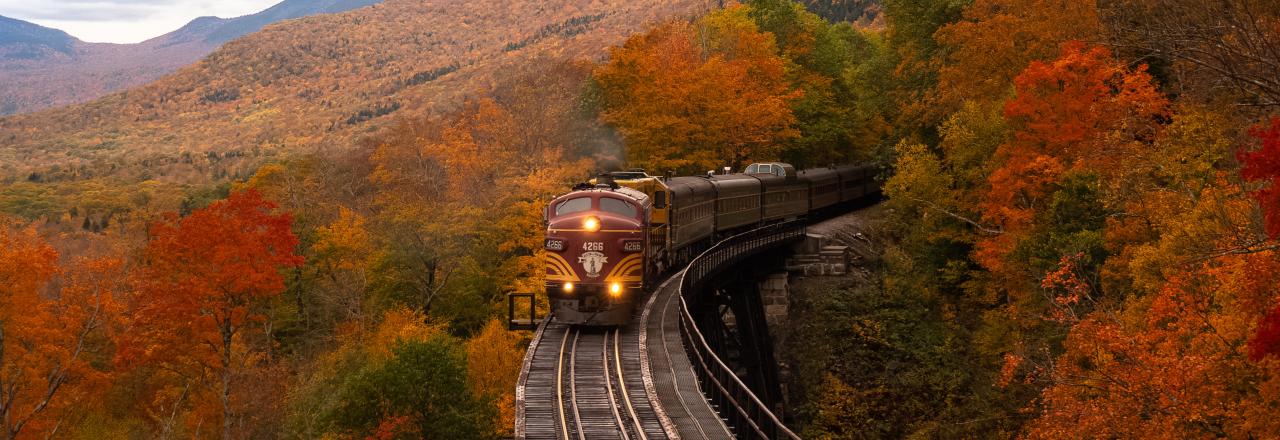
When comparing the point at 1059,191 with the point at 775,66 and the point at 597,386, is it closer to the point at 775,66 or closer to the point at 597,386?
the point at 597,386

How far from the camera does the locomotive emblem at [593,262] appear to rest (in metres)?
24.4

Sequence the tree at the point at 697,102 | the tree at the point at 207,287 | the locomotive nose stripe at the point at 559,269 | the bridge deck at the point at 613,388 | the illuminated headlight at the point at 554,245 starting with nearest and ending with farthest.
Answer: the bridge deck at the point at 613,388, the locomotive nose stripe at the point at 559,269, the illuminated headlight at the point at 554,245, the tree at the point at 207,287, the tree at the point at 697,102

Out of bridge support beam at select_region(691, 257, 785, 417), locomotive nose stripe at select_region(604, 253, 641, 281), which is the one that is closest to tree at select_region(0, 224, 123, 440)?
locomotive nose stripe at select_region(604, 253, 641, 281)

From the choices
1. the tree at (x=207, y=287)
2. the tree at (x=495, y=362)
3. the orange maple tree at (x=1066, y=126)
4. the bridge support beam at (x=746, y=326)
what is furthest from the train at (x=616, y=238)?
the tree at (x=207, y=287)

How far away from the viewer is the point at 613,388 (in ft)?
64.4

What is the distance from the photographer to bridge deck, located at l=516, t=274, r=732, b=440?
55.6 ft

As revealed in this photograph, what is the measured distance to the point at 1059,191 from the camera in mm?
29500

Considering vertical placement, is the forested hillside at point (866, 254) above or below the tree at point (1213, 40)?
below

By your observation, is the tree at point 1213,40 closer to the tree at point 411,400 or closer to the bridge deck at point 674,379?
the bridge deck at point 674,379

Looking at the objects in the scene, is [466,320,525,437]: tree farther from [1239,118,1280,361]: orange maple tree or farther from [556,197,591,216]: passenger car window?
[1239,118,1280,361]: orange maple tree

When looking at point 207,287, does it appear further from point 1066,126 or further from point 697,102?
point 1066,126

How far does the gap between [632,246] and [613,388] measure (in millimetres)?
5572

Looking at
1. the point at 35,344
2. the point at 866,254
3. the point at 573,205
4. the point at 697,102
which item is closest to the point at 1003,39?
the point at 866,254

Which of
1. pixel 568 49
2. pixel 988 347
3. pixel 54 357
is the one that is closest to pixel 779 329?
pixel 988 347
